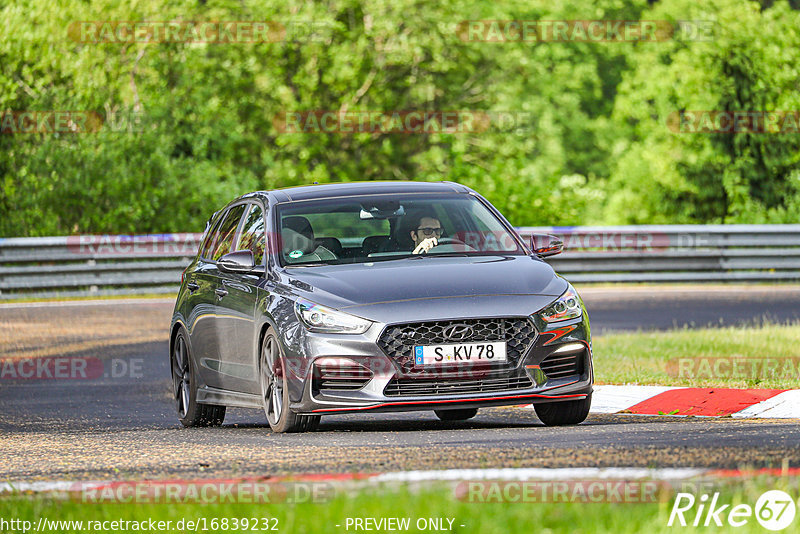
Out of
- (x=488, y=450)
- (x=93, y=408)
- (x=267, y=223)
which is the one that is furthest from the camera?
(x=93, y=408)

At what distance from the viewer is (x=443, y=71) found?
4350 centimetres

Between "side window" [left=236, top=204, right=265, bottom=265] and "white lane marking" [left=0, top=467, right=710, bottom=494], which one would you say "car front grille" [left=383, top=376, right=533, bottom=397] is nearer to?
"side window" [left=236, top=204, right=265, bottom=265]

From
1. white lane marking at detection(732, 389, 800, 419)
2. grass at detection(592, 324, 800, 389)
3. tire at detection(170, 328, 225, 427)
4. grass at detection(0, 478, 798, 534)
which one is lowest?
grass at detection(592, 324, 800, 389)

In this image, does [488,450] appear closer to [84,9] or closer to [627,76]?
[84,9]

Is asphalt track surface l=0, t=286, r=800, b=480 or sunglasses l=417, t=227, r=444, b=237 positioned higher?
sunglasses l=417, t=227, r=444, b=237

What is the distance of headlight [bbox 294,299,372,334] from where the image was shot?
8.98m

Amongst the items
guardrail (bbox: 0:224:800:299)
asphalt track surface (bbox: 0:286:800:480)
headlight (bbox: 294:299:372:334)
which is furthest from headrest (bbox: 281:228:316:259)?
guardrail (bbox: 0:224:800:299)

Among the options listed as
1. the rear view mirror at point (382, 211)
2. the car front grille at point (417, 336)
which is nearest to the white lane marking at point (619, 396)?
the rear view mirror at point (382, 211)

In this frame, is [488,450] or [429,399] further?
[429,399]

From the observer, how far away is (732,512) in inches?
213

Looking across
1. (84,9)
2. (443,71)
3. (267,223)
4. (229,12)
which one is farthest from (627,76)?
(267,223)

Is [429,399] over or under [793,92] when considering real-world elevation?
over

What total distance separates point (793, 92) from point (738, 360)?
27.0 metres

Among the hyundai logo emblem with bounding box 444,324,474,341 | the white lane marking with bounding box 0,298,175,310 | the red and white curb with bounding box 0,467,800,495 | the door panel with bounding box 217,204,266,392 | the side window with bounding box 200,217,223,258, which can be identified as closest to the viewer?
the red and white curb with bounding box 0,467,800,495
